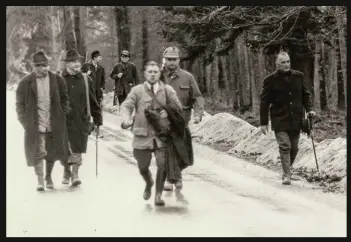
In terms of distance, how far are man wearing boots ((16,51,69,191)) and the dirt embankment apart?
12.7 feet

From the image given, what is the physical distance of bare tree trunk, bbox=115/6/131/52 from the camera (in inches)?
1145

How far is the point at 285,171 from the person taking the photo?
10656 millimetres

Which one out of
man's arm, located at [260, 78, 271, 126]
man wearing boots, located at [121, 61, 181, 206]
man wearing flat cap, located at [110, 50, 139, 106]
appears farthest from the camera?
man wearing flat cap, located at [110, 50, 139, 106]

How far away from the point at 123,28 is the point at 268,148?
16848mm

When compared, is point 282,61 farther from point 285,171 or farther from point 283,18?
point 283,18

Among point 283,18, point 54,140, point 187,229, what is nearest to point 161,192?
point 187,229

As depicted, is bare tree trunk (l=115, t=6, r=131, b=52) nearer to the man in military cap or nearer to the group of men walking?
the group of men walking

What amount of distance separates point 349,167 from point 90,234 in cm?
401

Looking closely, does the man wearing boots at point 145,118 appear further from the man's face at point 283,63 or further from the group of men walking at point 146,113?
the man's face at point 283,63

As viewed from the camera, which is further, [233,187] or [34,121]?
[233,187]

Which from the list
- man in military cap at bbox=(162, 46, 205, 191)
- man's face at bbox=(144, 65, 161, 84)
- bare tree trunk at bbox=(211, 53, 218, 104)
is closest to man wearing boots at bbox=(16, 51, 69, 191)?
man in military cap at bbox=(162, 46, 205, 191)

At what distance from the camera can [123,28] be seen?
29.2 m

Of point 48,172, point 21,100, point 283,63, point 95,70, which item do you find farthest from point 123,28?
point 21,100

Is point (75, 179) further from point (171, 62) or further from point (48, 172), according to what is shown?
point (171, 62)
